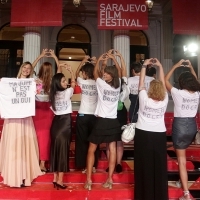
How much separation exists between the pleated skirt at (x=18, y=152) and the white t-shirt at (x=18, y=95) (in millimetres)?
213

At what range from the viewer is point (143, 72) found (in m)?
4.26

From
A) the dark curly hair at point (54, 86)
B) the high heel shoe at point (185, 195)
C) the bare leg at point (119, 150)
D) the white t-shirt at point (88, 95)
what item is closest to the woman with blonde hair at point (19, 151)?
the dark curly hair at point (54, 86)

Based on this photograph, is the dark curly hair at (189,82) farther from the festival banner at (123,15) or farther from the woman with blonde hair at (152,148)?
the festival banner at (123,15)

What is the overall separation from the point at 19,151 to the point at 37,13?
17.0 ft

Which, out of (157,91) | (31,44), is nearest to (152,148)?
(157,91)

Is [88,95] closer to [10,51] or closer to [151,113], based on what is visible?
[151,113]

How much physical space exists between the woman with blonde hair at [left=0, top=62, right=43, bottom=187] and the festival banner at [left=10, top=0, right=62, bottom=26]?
407 centimetres

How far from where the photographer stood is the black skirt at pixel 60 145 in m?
4.53

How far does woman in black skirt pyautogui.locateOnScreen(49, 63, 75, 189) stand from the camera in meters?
4.52

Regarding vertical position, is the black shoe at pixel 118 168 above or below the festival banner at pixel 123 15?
below

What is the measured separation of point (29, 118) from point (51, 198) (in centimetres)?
133

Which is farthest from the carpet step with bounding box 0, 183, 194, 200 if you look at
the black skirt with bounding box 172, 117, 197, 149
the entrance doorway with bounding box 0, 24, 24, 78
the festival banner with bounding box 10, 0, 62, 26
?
the entrance doorway with bounding box 0, 24, 24, 78

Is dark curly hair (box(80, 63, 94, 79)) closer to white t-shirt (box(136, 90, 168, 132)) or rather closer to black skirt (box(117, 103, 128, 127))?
black skirt (box(117, 103, 128, 127))

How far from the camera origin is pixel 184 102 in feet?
14.7
